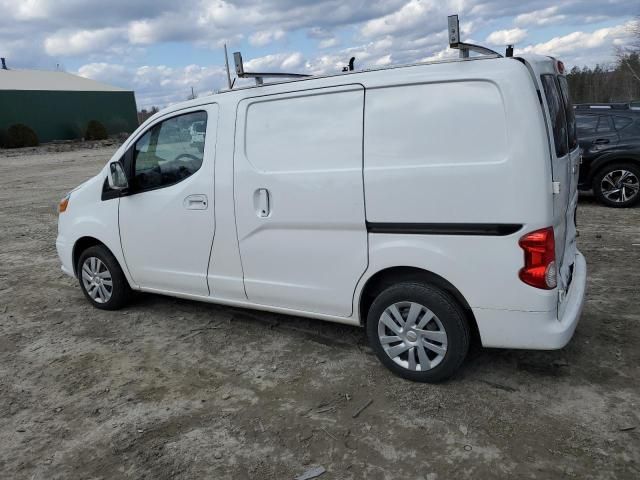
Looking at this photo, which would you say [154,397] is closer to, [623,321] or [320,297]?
[320,297]

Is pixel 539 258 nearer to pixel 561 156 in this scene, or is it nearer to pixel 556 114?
pixel 561 156

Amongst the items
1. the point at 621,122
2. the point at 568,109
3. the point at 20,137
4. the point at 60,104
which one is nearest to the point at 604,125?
the point at 621,122

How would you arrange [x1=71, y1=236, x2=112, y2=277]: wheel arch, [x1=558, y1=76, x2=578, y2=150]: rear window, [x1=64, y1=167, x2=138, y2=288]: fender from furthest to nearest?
[x1=71, y1=236, x2=112, y2=277]: wheel arch < [x1=64, y1=167, x2=138, y2=288]: fender < [x1=558, y1=76, x2=578, y2=150]: rear window

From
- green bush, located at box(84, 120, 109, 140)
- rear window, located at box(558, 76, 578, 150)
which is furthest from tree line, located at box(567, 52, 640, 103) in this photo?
rear window, located at box(558, 76, 578, 150)

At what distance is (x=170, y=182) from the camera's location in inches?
170

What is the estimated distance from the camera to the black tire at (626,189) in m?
8.66

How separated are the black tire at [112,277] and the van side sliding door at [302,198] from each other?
1.55 metres

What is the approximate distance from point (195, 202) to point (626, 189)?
Result: 7518 mm

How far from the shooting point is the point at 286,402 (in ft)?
11.1

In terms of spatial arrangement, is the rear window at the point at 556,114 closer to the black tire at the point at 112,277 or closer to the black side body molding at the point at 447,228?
the black side body molding at the point at 447,228

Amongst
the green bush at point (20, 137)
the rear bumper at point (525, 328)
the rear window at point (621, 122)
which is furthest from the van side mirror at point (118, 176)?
the green bush at point (20, 137)

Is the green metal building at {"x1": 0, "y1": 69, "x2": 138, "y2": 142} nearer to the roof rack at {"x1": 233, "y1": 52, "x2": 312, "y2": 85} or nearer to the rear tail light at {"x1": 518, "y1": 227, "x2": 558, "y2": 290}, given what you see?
the roof rack at {"x1": 233, "y1": 52, "x2": 312, "y2": 85}

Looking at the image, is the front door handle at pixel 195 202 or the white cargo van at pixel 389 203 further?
the front door handle at pixel 195 202

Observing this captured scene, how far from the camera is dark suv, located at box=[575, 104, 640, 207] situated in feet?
28.4
